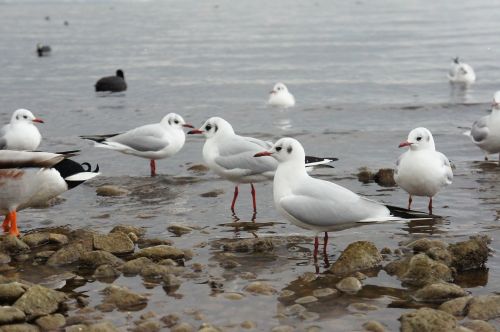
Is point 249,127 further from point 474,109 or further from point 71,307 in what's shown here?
point 71,307

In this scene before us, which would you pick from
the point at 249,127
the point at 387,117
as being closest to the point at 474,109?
the point at 387,117

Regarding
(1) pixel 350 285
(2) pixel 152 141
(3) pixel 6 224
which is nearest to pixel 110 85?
(2) pixel 152 141

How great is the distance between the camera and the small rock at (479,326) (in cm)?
690

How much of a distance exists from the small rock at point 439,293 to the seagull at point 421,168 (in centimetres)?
371

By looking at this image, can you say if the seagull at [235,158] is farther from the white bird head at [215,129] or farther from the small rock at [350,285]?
the small rock at [350,285]

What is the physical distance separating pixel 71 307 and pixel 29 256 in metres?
1.97

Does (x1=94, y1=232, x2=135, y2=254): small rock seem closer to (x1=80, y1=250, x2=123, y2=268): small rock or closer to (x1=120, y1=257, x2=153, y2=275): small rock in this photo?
(x1=80, y1=250, x2=123, y2=268): small rock

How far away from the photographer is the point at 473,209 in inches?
468

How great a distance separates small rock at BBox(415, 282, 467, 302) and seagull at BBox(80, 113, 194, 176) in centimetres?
823

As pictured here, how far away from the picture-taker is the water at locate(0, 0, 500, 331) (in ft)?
28.6

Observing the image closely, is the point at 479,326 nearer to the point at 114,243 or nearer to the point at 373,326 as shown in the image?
the point at 373,326

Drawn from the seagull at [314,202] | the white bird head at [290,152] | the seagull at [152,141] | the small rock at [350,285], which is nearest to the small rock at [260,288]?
the small rock at [350,285]

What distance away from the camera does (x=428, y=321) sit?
688cm

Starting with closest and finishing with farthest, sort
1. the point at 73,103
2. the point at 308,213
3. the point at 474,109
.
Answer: the point at 308,213, the point at 474,109, the point at 73,103
